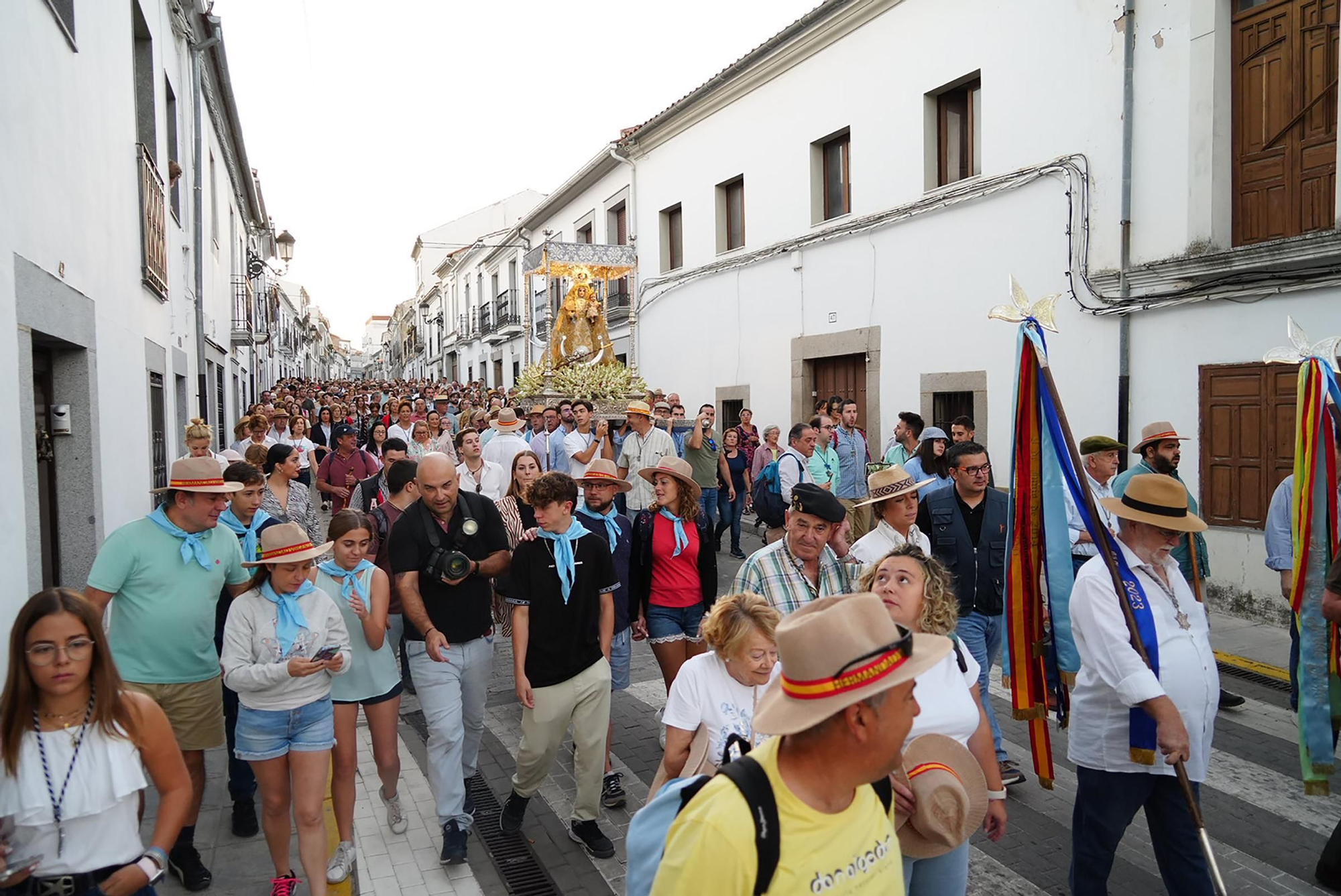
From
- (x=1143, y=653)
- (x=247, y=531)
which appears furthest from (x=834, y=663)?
(x=247, y=531)

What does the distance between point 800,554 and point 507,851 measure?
193cm

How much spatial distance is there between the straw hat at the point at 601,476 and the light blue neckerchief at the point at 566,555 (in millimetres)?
552

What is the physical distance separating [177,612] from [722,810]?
310cm

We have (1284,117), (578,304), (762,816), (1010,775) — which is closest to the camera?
(762,816)

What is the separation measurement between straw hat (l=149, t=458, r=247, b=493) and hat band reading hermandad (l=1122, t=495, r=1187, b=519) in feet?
12.3

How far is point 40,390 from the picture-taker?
538cm

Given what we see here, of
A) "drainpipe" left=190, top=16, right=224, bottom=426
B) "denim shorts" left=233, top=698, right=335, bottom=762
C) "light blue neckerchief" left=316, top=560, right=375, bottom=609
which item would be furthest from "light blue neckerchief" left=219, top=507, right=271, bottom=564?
"drainpipe" left=190, top=16, right=224, bottom=426

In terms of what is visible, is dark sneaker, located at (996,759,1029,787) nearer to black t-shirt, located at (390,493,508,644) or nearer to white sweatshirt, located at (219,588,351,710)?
black t-shirt, located at (390,493,508,644)

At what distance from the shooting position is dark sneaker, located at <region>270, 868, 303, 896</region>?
11.7 ft

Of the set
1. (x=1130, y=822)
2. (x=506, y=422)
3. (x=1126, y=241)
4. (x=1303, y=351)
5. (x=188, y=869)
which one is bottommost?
(x=188, y=869)

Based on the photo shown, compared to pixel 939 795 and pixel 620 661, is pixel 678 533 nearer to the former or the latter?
pixel 620 661

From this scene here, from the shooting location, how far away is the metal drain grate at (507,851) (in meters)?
3.80

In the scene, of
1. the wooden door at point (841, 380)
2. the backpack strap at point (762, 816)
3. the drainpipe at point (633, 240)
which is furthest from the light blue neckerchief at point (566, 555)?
the drainpipe at point (633, 240)

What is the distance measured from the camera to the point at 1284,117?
7.91 m
